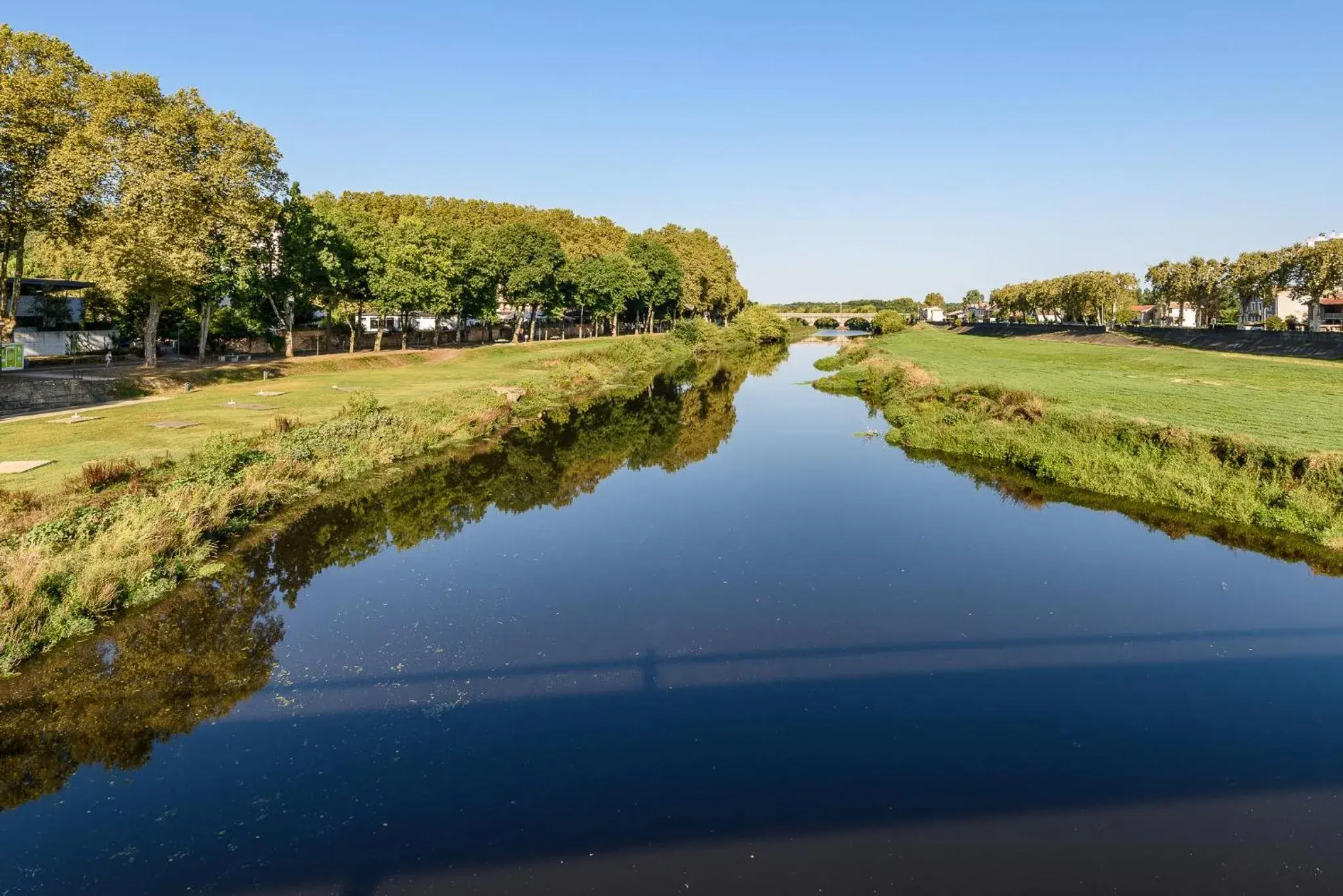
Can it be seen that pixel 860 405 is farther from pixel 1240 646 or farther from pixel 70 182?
pixel 70 182

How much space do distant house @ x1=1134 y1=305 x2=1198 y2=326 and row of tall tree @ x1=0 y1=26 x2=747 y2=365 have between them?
11201cm

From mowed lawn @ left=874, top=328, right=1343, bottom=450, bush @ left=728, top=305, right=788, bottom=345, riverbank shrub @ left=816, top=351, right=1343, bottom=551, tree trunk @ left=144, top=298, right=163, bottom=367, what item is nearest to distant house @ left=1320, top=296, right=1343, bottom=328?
mowed lawn @ left=874, top=328, right=1343, bottom=450

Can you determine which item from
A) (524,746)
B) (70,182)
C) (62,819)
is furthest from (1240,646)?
(70,182)

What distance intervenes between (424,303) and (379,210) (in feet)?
144

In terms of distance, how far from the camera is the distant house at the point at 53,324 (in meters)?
53.0

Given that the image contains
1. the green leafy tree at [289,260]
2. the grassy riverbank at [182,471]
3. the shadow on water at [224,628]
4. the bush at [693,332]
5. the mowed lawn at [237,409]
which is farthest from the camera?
the bush at [693,332]

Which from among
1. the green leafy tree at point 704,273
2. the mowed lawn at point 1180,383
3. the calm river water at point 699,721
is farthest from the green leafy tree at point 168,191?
the green leafy tree at point 704,273

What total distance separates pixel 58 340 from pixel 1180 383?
84.3 meters

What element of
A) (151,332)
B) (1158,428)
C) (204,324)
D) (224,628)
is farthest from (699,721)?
(204,324)

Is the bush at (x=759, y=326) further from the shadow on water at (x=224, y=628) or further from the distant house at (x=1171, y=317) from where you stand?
the shadow on water at (x=224, y=628)

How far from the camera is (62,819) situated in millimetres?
11820

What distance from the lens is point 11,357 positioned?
43.7m

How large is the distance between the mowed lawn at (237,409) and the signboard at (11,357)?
24.6 feet

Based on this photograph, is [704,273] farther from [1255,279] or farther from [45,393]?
[45,393]
